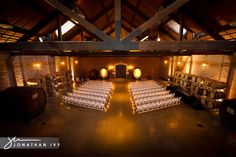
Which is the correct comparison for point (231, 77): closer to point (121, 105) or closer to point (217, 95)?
point (217, 95)

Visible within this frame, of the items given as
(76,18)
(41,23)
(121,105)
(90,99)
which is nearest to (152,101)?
(121,105)

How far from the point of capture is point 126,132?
239 inches

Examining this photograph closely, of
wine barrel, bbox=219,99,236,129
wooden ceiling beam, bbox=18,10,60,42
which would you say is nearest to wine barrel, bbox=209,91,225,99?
wine barrel, bbox=219,99,236,129

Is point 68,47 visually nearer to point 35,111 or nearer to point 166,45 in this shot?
point 166,45

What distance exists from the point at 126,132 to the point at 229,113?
5434 millimetres

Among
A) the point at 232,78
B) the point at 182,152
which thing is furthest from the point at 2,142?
the point at 232,78

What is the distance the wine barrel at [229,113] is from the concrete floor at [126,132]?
39cm

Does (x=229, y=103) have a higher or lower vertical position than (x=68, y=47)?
lower

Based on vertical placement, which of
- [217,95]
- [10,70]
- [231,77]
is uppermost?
[10,70]

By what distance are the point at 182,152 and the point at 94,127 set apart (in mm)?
4204

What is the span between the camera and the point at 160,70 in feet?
65.0

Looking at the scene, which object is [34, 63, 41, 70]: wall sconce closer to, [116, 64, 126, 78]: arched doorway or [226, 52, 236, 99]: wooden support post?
[116, 64, 126, 78]: arched doorway

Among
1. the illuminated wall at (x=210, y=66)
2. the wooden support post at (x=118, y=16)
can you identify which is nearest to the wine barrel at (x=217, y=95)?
the illuminated wall at (x=210, y=66)

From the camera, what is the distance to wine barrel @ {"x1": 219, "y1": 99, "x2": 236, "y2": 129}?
608 centimetres
